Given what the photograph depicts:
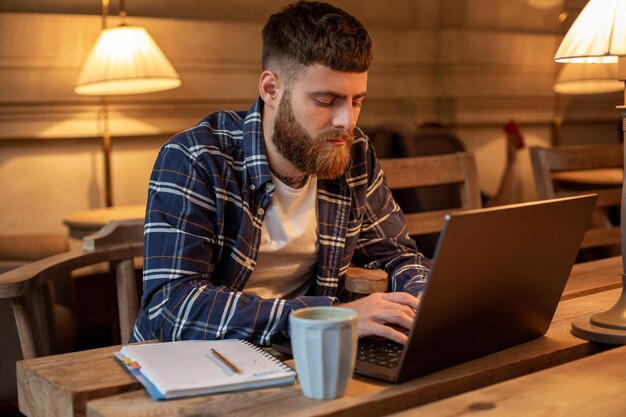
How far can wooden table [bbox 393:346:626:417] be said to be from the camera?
40.5 inches

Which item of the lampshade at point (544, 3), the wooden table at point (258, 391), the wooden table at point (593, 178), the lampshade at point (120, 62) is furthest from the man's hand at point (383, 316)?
the lampshade at point (544, 3)

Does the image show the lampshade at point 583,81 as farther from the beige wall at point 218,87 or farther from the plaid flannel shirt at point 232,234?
the plaid flannel shirt at point 232,234

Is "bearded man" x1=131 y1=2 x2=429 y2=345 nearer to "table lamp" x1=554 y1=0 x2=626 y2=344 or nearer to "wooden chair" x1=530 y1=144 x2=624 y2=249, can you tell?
"table lamp" x1=554 y1=0 x2=626 y2=344

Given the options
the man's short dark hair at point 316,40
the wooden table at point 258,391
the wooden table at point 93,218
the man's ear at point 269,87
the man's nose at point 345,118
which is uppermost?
the man's short dark hair at point 316,40

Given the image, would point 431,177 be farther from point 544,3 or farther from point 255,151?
point 544,3

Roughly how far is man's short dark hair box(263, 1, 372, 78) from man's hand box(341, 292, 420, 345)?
1.64 feet

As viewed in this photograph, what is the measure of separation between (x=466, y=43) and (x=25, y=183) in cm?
235

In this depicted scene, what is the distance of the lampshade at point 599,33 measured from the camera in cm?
142

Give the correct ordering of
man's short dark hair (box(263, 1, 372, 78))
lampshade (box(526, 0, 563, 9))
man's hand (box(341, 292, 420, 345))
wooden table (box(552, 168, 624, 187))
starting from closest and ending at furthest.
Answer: man's hand (box(341, 292, 420, 345)) < man's short dark hair (box(263, 1, 372, 78)) < wooden table (box(552, 168, 624, 187)) < lampshade (box(526, 0, 563, 9))

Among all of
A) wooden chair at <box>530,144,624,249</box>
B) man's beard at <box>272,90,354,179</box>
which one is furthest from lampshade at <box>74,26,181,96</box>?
man's beard at <box>272,90,354,179</box>

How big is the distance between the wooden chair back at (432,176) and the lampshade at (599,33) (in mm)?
794

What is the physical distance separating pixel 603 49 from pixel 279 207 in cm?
67

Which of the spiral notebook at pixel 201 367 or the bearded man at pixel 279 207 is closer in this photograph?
the spiral notebook at pixel 201 367

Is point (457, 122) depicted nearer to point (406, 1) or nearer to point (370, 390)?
point (406, 1)
